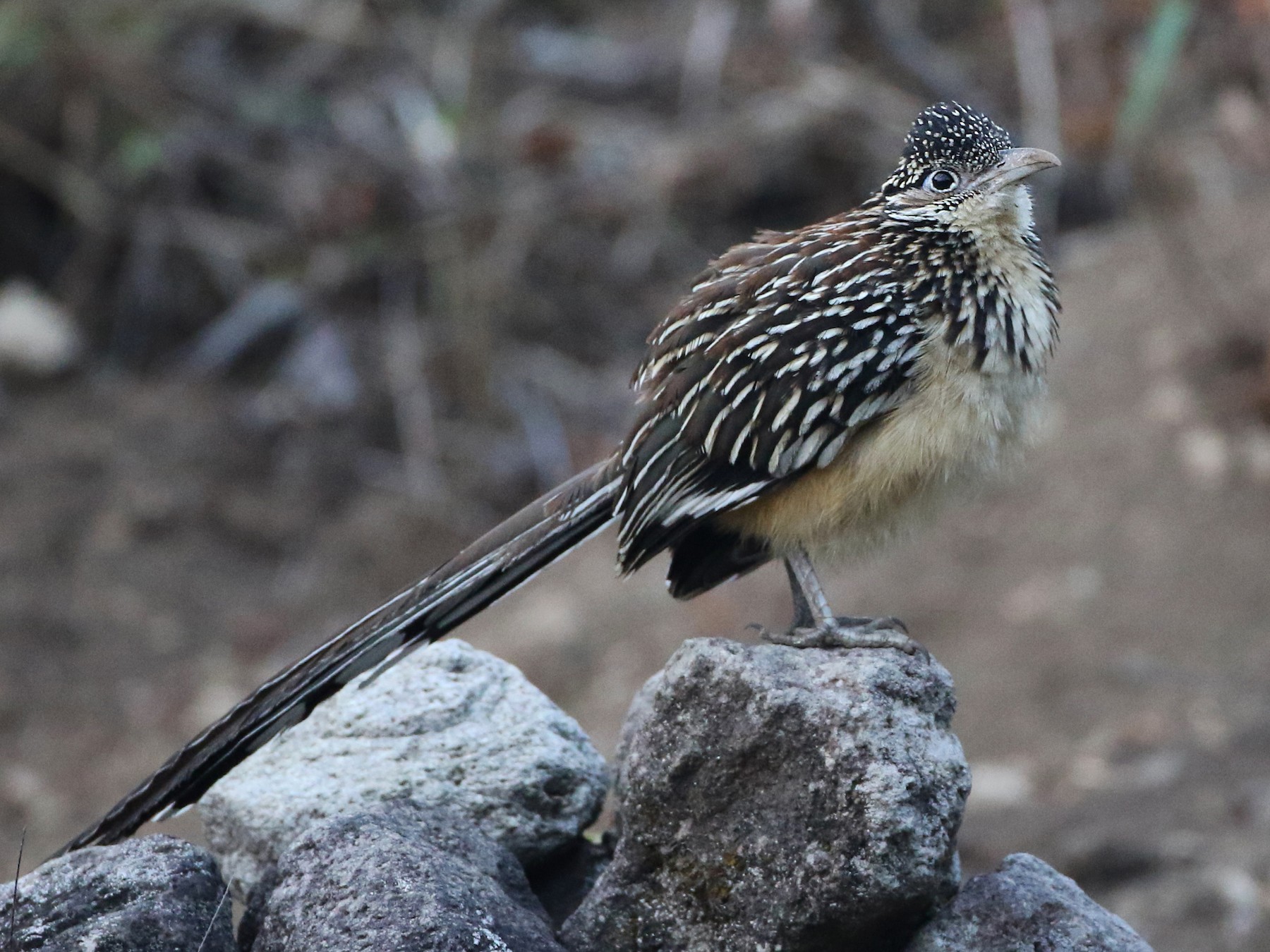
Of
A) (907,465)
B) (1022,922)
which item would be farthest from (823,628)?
(1022,922)

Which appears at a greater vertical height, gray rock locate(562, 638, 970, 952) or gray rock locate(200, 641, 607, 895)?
gray rock locate(200, 641, 607, 895)

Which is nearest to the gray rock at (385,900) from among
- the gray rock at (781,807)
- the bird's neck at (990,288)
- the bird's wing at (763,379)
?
the gray rock at (781,807)

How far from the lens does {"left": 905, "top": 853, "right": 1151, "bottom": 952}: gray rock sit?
381 cm

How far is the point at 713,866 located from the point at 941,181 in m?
2.07

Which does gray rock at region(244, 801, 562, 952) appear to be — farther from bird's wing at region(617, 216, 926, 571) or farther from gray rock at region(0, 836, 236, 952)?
bird's wing at region(617, 216, 926, 571)

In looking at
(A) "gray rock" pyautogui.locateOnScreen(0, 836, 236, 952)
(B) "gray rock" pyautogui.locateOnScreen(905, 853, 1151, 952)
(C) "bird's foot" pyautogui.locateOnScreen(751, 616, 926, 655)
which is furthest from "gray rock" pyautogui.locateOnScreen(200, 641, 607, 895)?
(B) "gray rock" pyautogui.locateOnScreen(905, 853, 1151, 952)

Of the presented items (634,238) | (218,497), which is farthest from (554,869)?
(634,238)

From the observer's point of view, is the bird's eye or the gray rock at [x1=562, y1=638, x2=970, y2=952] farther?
the bird's eye

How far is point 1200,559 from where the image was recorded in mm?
8273

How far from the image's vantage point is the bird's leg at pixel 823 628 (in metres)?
4.26

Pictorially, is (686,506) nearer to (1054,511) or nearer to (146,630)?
(1054,511)

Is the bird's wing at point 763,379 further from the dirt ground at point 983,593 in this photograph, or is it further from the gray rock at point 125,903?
the dirt ground at point 983,593

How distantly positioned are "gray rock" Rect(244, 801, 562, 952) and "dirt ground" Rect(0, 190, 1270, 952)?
3.17 meters

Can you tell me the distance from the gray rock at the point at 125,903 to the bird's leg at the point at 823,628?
1605 millimetres
